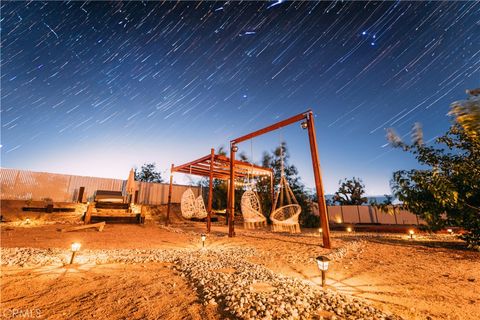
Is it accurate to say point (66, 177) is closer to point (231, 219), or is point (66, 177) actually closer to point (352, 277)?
point (231, 219)

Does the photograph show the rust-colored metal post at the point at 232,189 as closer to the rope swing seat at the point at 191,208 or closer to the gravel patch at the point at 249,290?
the rope swing seat at the point at 191,208

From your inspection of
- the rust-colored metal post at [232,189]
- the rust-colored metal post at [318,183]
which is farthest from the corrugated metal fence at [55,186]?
the rust-colored metal post at [318,183]

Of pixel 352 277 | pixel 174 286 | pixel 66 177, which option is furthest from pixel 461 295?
pixel 66 177

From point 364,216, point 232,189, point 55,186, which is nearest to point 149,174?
point 55,186

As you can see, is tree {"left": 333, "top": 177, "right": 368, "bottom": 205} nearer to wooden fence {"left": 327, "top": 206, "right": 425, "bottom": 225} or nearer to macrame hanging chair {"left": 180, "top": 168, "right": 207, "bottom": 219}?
wooden fence {"left": 327, "top": 206, "right": 425, "bottom": 225}

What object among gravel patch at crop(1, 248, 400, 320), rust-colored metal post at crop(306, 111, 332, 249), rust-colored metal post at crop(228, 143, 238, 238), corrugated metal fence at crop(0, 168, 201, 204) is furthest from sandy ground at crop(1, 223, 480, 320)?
corrugated metal fence at crop(0, 168, 201, 204)

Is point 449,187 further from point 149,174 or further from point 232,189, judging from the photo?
point 149,174

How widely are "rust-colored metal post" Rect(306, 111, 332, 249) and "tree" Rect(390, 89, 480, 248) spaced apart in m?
1.54

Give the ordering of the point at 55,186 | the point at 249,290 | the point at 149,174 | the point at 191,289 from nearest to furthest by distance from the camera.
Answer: the point at 249,290 < the point at 191,289 < the point at 55,186 < the point at 149,174

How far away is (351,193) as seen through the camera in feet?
52.2

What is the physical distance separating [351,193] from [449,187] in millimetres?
12969

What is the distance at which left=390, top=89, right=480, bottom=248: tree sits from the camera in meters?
3.96

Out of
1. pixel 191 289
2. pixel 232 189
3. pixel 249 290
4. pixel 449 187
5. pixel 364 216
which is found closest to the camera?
pixel 249 290

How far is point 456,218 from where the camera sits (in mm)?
4262
